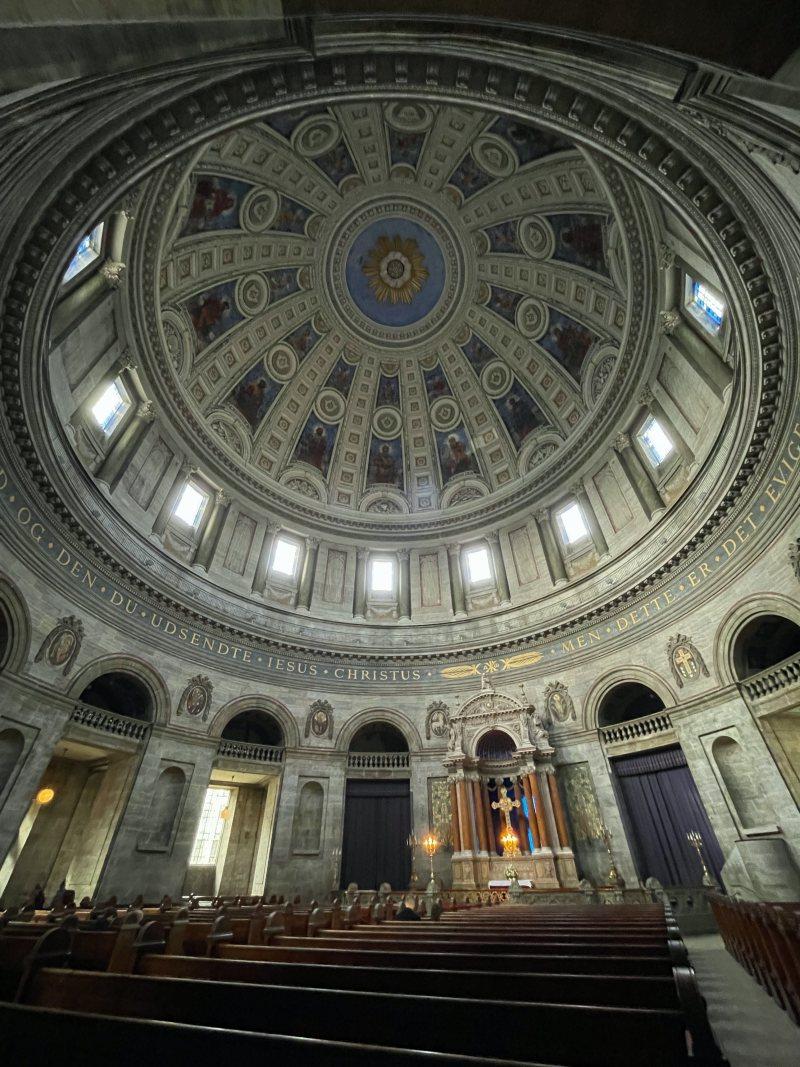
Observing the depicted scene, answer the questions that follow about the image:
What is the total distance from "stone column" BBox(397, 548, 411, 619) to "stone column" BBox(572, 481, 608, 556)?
8754mm

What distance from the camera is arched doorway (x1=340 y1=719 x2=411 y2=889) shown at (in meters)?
16.7

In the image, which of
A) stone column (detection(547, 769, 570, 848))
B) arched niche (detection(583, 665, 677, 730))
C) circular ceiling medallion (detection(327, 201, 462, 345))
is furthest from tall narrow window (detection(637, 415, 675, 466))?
circular ceiling medallion (detection(327, 201, 462, 345))

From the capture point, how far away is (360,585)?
23406mm

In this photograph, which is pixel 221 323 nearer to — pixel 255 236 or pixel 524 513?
pixel 255 236

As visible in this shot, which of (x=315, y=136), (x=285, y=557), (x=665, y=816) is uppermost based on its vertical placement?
(x=315, y=136)

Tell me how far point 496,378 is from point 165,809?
→ 24.6m

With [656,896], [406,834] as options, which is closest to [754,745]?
[656,896]

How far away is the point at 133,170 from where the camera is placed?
959cm

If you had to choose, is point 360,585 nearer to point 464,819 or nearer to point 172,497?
Answer: point 172,497

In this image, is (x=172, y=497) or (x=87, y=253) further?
(x=172, y=497)

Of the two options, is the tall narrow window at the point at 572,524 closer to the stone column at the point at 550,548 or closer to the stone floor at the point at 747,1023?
the stone column at the point at 550,548

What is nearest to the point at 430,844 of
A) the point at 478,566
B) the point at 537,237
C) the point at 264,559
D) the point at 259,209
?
the point at 478,566

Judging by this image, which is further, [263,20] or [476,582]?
[476,582]

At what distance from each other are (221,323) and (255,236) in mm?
4398
